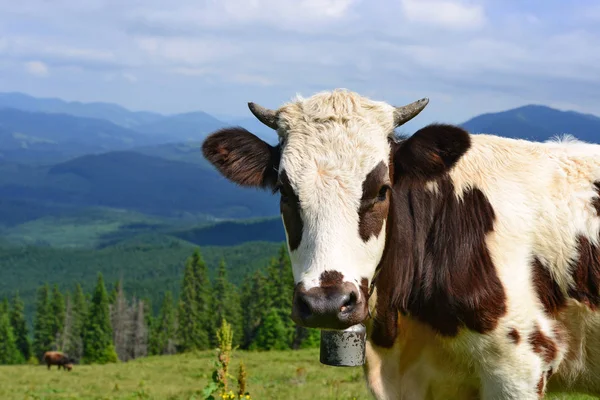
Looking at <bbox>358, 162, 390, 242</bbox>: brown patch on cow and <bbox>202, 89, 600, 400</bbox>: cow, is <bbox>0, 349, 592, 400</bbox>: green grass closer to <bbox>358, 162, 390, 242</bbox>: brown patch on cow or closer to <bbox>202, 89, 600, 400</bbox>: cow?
<bbox>202, 89, 600, 400</bbox>: cow

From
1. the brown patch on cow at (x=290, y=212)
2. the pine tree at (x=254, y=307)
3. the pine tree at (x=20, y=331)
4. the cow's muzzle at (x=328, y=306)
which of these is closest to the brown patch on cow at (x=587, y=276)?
the cow's muzzle at (x=328, y=306)

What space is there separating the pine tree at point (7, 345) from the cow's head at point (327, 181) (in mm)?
97940

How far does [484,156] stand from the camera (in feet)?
20.6

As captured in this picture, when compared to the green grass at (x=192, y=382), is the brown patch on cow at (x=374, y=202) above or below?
above

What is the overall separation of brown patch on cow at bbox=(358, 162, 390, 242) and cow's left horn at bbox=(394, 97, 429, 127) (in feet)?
2.03

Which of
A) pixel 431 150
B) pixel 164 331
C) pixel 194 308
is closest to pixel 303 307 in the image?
pixel 431 150

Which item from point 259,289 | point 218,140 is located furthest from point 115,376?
point 259,289

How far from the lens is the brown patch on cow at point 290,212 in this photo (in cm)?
522

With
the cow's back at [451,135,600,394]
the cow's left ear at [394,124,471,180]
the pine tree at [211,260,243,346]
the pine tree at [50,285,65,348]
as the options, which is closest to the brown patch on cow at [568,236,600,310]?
the cow's back at [451,135,600,394]

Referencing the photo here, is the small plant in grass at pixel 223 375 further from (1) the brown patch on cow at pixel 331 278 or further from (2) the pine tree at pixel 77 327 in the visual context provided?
(2) the pine tree at pixel 77 327

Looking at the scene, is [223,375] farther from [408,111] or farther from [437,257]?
[408,111]

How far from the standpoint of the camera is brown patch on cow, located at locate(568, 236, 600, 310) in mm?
5770

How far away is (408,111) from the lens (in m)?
5.86

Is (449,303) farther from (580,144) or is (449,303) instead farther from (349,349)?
(580,144)
